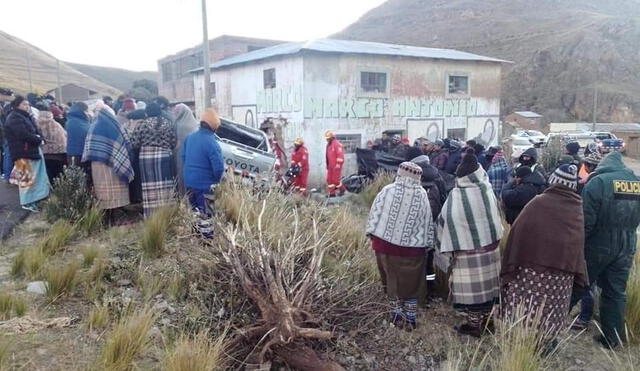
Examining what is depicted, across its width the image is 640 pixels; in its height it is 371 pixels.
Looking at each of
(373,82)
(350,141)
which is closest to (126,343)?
(350,141)

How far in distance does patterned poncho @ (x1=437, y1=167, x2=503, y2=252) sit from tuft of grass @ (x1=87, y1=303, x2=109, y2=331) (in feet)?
9.46

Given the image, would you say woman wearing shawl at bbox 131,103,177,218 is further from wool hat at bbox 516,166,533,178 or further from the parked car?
the parked car

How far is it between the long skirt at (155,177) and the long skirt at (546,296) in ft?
13.8

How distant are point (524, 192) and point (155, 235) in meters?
4.04

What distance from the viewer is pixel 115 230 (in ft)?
18.5

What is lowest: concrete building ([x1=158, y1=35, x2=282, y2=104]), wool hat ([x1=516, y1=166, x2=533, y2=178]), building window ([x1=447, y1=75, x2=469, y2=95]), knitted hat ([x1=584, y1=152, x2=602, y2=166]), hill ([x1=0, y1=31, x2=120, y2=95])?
wool hat ([x1=516, y1=166, x2=533, y2=178])

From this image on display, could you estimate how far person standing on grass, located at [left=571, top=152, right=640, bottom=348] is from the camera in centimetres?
383

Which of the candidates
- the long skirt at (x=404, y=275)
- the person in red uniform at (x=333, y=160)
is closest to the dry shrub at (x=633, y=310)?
the long skirt at (x=404, y=275)

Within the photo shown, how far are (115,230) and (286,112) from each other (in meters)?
9.54

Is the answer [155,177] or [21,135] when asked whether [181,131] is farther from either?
[21,135]

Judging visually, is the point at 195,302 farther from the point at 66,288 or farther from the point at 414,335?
the point at 414,335

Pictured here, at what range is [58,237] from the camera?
16.8ft

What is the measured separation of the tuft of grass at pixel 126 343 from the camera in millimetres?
2898

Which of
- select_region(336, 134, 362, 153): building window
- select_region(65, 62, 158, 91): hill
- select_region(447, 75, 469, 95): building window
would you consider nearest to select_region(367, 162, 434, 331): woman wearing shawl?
select_region(336, 134, 362, 153): building window
